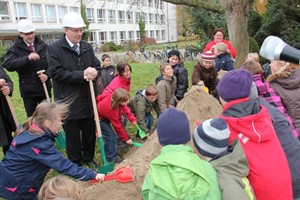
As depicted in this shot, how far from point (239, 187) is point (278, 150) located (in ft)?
1.70

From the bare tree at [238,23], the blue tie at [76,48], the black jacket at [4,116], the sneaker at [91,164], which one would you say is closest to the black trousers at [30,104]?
the black jacket at [4,116]

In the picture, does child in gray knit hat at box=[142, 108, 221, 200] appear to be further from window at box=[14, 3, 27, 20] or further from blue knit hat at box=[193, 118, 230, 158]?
window at box=[14, 3, 27, 20]

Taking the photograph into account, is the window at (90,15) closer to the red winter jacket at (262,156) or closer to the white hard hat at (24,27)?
the white hard hat at (24,27)

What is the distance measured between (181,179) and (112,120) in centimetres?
293

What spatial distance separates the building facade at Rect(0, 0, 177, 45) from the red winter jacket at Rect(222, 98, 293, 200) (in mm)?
19586

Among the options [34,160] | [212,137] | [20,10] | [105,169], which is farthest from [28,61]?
[20,10]

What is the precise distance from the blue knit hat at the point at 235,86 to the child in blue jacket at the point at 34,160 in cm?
125

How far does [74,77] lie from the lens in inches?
149

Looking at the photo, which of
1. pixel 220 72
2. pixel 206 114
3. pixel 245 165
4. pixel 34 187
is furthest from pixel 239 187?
pixel 220 72

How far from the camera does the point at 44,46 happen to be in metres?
4.79

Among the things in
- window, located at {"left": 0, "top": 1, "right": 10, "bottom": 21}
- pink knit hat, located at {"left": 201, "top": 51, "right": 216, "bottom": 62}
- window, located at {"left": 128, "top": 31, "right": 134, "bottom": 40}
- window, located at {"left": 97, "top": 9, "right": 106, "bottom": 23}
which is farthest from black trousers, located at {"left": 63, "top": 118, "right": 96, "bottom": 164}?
window, located at {"left": 128, "top": 31, "right": 134, "bottom": 40}

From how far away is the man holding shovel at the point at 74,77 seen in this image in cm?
378

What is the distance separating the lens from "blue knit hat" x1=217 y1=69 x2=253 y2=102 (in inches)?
87.4

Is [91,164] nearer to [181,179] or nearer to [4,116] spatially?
[4,116]
